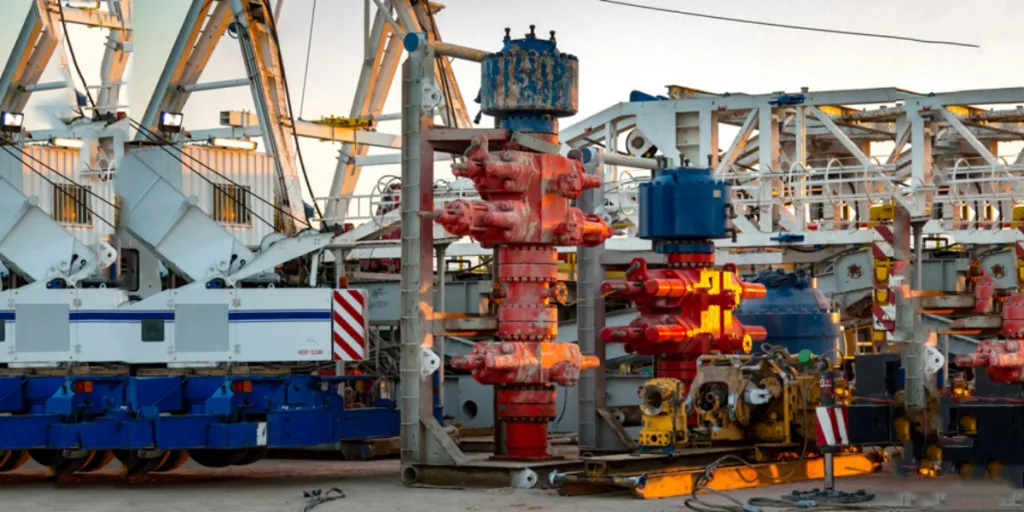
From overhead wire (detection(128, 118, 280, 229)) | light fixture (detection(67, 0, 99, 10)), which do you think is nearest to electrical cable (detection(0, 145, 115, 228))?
overhead wire (detection(128, 118, 280, 229))

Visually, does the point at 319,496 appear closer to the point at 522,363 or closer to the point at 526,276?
the point at 522,363

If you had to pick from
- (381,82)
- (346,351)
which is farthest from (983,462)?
(381,82)

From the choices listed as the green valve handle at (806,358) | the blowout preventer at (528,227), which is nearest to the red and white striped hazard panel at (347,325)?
the blowout preventer at (528,227)

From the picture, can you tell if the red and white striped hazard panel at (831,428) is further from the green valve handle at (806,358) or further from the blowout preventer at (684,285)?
the blowout preventer at (684,285)

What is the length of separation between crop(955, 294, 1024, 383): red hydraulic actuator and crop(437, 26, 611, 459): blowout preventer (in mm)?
5228

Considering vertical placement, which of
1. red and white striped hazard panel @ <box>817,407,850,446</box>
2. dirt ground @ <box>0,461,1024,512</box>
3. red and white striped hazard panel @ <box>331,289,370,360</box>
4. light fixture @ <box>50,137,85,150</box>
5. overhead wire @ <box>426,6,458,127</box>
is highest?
overhead wire @ <box>426,6,458,127</box>

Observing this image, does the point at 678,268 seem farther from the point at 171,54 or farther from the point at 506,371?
the point at 171,54

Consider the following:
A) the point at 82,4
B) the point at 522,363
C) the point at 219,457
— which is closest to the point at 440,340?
the point at 522,363

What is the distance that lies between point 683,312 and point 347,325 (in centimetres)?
540

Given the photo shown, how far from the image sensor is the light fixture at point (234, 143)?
27375 mm

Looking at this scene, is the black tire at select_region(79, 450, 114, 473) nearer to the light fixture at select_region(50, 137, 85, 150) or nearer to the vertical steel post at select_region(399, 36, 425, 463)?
the light fixture at select_region(50, 137, 85, 150)

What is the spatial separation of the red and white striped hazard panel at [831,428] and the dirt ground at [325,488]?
862mm

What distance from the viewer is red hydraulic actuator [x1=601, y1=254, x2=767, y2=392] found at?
1048 inches

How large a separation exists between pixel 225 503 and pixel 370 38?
19.0 meters
